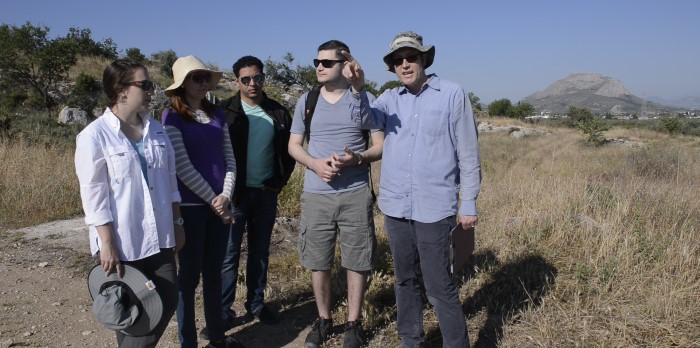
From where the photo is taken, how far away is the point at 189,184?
2799mm

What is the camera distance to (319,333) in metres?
3.25

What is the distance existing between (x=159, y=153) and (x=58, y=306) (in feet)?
7.35

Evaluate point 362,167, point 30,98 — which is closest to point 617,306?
point 362,167

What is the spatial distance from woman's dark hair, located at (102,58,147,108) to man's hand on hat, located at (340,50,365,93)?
3.43 feet

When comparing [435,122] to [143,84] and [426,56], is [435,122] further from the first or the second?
[143,84]

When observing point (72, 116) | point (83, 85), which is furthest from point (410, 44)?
point (83, 85)

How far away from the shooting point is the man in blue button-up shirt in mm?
2648

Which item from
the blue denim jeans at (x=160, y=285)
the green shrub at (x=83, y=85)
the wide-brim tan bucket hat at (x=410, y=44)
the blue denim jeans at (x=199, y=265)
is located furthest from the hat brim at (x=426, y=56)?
the green shrub at (x=83, y=85)

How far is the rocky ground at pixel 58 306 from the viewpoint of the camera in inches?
131

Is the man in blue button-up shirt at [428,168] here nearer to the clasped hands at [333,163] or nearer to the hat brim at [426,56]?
the hat brim at [426,56]

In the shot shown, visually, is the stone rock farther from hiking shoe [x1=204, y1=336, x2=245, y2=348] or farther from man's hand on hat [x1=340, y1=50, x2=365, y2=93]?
man's hand on hat [x1=340, y1=50, x2=365, y2=93]

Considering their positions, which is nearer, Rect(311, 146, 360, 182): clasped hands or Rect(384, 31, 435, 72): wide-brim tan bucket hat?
Rect(384, 31, 435, 72): wide-brim tan bucket hat

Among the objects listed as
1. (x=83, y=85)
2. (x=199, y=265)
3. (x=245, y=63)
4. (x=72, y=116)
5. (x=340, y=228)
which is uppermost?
(x=83, y=85)

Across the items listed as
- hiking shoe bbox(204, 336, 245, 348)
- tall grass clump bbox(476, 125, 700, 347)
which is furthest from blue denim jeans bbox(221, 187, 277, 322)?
tall grass clump bbox(476, 125, 700, 347)
